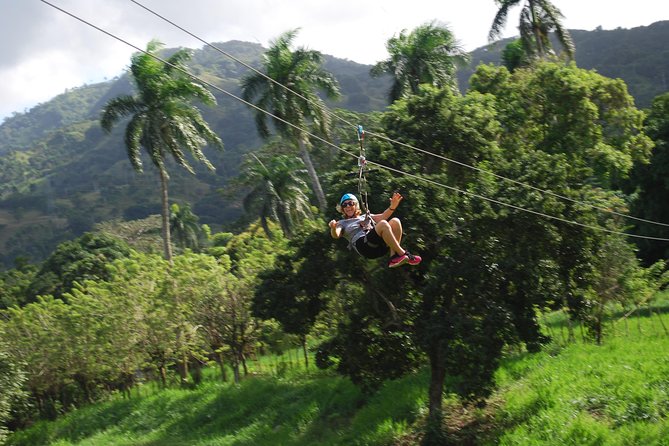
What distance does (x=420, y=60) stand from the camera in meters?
33.6

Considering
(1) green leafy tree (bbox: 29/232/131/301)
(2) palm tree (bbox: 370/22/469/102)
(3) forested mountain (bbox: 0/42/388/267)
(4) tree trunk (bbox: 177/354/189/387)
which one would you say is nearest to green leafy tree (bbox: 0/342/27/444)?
(4) tree trunk (bbox: 177/354/189/387)

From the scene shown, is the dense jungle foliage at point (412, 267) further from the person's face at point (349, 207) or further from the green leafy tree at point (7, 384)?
the person's face at point (349, 207)

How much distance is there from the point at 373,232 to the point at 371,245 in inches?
8.7

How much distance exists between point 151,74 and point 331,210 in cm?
1563

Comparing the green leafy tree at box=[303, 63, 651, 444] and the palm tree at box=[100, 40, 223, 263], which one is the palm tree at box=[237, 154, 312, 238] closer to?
the palm tree at box=[100, 40, 223, 263]

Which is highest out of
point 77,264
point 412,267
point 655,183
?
point 655,183

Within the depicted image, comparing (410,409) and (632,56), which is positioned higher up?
(632,56)

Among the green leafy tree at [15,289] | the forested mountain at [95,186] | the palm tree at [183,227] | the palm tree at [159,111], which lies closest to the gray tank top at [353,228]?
the palm tree at [159,111]

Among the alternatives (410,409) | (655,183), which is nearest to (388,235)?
(410,409)

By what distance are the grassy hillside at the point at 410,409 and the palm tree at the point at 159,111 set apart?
24.8 feet

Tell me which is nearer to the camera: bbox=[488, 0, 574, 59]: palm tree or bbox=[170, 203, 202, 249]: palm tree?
bbox=[488, 0, 574, 59]: palm tree

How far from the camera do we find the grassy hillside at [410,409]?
579 inches

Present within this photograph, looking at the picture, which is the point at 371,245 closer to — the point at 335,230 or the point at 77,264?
the point at 335,230

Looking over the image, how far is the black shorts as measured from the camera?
36.4ft
